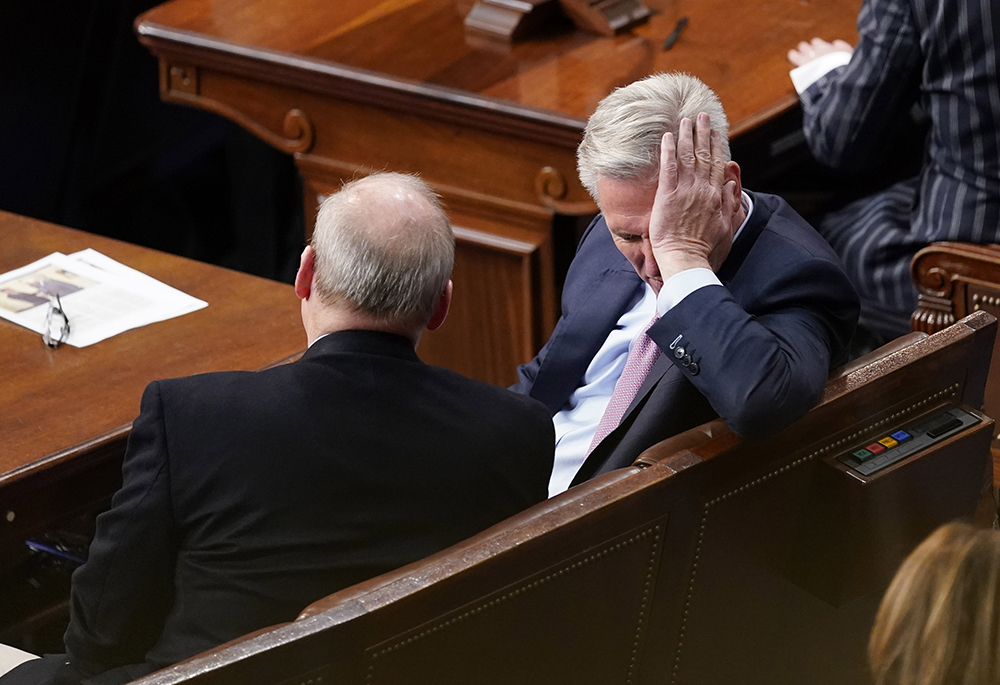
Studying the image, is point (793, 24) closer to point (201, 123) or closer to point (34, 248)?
point (34, 248)

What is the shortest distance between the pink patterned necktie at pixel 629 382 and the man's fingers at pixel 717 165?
29 centimetres

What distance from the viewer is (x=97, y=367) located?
2.34 m

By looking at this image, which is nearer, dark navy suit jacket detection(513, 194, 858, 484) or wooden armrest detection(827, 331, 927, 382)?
dark navy suit jacket detection(513, 194, 858, 484)

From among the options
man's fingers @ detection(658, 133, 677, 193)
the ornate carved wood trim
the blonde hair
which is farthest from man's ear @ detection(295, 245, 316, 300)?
the ornate carved wood trim

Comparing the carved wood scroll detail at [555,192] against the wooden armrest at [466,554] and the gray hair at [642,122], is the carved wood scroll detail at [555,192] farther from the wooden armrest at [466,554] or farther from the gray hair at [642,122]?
the wooden armrest at [466,554]

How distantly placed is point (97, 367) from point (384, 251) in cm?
79

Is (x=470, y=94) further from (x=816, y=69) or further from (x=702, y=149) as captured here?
(x=702, y=149)

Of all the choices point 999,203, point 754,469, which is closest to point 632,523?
point 754,469

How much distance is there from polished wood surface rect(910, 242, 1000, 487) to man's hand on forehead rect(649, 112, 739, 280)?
98cm

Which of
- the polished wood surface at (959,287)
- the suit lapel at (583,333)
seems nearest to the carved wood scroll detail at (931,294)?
the polished wood surface at (959,287)

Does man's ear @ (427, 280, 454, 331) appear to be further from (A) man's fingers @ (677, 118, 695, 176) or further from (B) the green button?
(B) the green button

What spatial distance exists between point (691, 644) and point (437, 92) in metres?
1.62

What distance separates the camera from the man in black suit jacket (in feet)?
5.59

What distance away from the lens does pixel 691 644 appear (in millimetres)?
1973
